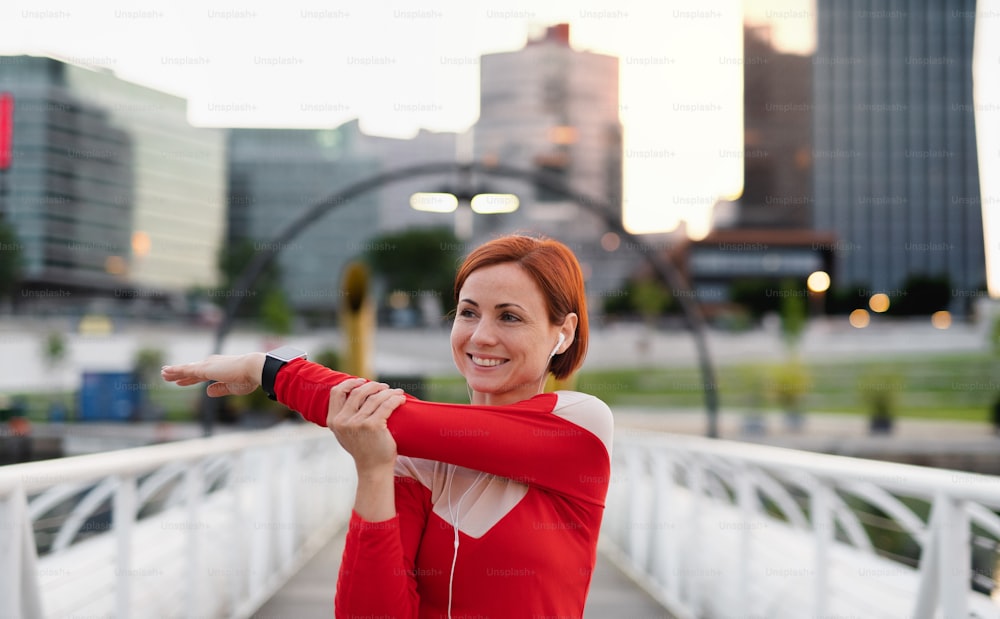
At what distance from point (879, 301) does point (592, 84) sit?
49.0 metres

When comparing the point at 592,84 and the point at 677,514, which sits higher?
the point at 592,84

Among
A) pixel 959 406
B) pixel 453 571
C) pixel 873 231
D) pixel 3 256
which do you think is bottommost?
pixel 959 406

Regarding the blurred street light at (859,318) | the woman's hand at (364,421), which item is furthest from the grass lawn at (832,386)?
the woman's hand at (364,421)

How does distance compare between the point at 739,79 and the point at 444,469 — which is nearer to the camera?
the point at 444,469

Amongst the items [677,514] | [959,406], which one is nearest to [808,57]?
[959,406]

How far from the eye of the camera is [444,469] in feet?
4.58

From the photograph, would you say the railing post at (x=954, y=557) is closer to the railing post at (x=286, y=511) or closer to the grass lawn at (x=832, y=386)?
the railing post at (x=286, y=511)

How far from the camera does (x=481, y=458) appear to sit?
126 centimetres

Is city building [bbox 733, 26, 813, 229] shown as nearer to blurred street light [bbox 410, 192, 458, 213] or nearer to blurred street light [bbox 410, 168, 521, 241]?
blurred street light [bbox 410, 168, 521, 241]

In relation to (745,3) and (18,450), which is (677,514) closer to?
(18,450)

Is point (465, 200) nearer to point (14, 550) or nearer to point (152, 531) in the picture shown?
point (152, 531)

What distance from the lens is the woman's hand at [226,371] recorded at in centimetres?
132

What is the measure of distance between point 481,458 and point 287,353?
0.37 meters

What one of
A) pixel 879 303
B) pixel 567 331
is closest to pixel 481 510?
pixel 567 331
